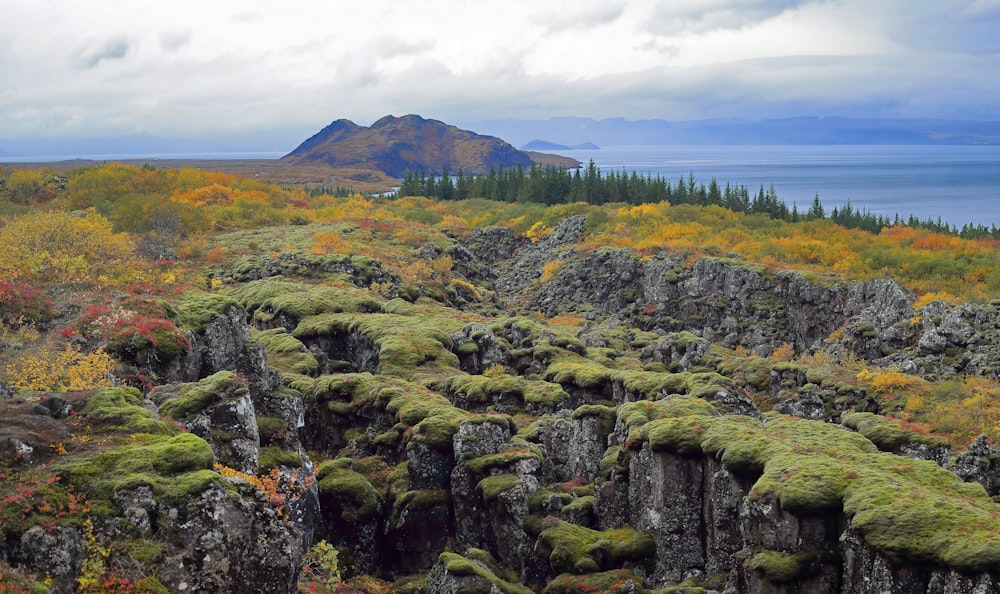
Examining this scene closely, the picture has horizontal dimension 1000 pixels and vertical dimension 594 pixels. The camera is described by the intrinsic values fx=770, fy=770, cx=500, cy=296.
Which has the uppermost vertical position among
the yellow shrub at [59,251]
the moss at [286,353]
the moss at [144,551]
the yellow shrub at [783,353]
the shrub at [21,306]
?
the yellow shrub at [59,251]

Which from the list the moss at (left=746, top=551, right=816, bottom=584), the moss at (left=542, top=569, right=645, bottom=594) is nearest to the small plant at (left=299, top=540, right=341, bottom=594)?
the moss at (left=542, top=569, right=645, bottom=594)

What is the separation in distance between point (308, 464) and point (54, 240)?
101ft

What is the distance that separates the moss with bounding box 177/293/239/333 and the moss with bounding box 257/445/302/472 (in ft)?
35.4

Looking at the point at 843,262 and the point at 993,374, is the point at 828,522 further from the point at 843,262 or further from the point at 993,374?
the point at 843,262

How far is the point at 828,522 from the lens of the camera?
24.9 meters

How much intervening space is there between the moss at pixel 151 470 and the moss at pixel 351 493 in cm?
1367

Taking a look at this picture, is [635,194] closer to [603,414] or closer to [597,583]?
[603,414]

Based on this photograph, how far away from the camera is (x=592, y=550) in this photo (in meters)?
30.3

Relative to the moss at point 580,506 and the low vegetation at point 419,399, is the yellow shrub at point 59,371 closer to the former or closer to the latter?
the low vegetation at point 419,399

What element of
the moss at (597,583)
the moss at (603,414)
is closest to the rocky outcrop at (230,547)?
the moss at (597,583)

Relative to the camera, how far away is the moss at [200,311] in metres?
39.8

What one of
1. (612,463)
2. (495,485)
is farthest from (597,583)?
(612,463)

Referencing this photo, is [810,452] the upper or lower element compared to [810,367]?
upper

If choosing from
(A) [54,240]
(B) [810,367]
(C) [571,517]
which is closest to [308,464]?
(C) [571,517]
